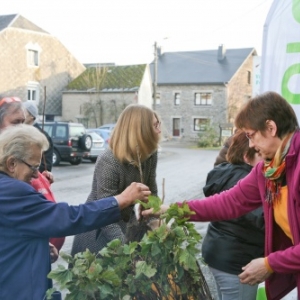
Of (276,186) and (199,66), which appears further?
(199,66)

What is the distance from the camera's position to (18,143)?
2.25m

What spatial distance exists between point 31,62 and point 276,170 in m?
38.4

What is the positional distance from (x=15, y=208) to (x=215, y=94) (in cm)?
4714

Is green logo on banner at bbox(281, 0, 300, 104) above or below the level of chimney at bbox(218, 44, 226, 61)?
below

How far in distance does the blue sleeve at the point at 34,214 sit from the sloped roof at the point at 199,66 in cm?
4703

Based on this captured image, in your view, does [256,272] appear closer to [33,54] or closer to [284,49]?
[284,49]

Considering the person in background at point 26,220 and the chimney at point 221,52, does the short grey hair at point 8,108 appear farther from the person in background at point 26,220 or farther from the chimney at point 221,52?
the chimney at point 221,52

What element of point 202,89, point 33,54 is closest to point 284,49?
point 33,54

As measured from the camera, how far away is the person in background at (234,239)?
2879 mm

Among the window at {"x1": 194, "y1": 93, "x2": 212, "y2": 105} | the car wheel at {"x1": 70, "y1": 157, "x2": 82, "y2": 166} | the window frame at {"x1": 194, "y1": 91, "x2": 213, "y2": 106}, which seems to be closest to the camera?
the car wheel at {"x1": 70, "y1": 157, "x2": 82, "y2": 166}

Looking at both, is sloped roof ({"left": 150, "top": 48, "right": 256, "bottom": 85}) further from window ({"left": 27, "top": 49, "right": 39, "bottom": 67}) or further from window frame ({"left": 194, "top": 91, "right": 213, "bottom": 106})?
window ({"left": 27, "top": 49, "right": 39, "bottom": 67})

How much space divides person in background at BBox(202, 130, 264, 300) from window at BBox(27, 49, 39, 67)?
37267 mm

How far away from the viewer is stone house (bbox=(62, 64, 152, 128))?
1647 inches

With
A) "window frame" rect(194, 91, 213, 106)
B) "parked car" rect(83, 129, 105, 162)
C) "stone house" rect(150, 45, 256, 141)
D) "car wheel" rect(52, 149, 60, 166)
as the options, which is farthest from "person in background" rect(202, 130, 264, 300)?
"window frame" rect(194, 91, 213, 106)
